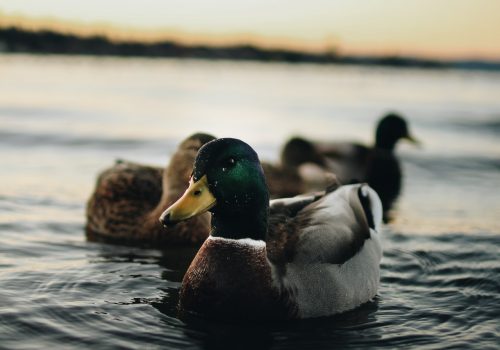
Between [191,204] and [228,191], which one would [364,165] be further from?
[191,204]

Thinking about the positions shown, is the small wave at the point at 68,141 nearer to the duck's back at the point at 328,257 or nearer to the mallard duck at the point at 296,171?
the mallard duck at the point at 296,171

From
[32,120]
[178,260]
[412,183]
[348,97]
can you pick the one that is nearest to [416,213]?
[412,183]

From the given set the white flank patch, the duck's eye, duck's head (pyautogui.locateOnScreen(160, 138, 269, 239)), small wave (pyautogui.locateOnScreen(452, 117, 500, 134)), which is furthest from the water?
small wave (pyautogui.locateOnScreen(452, 117, 500, 134))

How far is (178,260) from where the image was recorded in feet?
23.1

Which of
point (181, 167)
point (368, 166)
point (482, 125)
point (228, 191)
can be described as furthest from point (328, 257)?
point (482, 125)

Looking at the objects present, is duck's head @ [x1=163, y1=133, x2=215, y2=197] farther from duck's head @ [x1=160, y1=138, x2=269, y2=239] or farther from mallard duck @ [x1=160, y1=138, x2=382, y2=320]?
duck's head @ [x1=160, y1=138, x2=269, y2=239]

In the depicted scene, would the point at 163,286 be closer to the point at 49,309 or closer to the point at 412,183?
the point at 49,309

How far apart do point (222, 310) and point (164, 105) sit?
20.0m

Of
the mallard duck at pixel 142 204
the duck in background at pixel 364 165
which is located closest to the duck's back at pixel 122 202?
the mallard duck at pixel 142 204

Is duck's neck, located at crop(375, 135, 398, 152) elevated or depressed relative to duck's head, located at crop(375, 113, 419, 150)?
depressed

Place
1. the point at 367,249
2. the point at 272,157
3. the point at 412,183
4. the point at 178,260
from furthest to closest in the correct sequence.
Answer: the point at 272,157
the point at 412,183
the point at 178,260
the point at 367,249

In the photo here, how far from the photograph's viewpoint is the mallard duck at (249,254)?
4902 mm

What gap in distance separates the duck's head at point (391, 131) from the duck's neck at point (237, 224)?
1038cm

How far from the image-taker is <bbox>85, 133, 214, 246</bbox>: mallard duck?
24.6 ft
